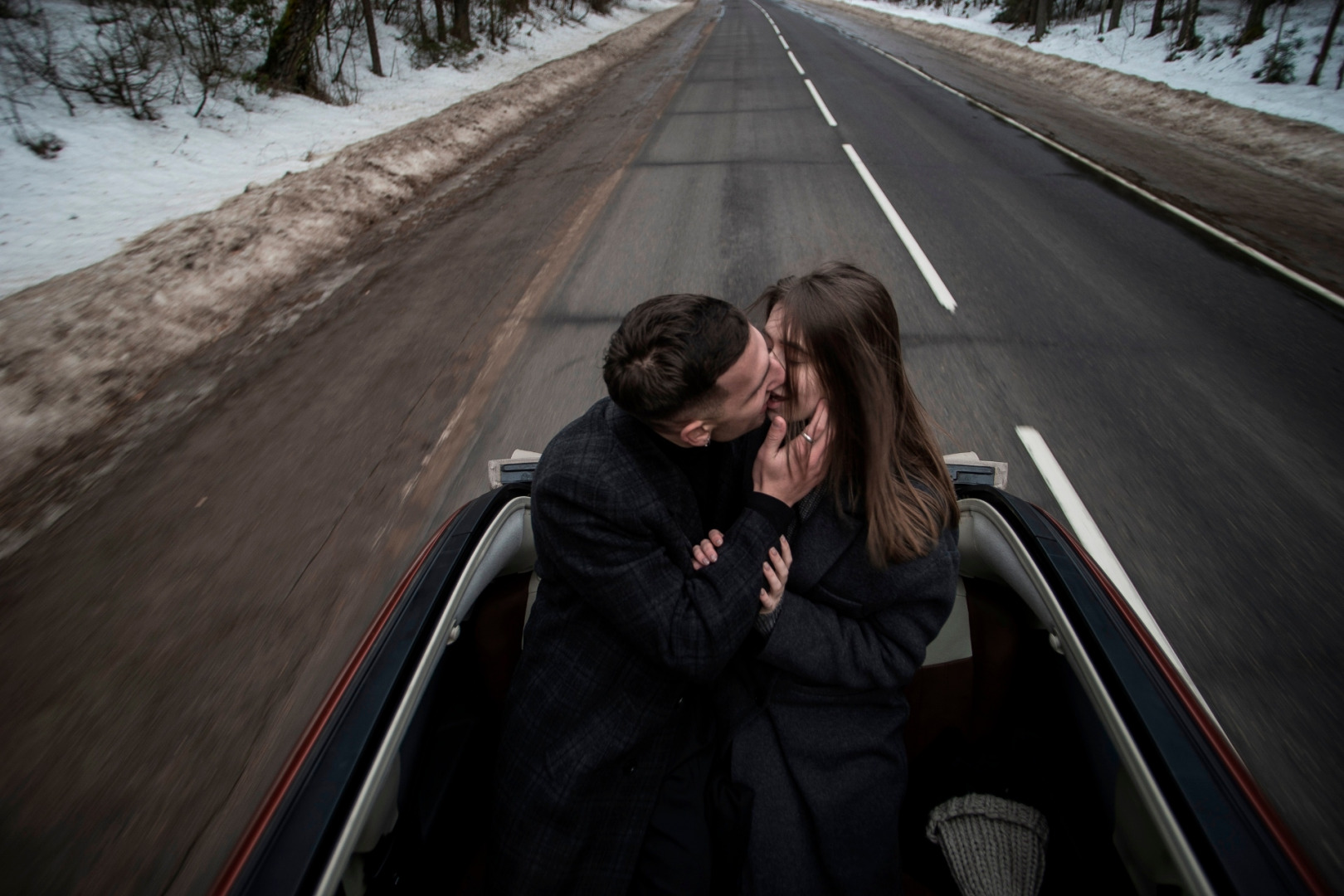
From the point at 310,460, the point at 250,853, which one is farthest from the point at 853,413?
the point at 310,460

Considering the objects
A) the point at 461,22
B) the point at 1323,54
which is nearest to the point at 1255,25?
the point at 1323,54

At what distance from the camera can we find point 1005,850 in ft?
5.23

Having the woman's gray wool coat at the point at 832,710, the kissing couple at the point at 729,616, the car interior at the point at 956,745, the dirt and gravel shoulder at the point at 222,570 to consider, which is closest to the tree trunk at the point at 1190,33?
the dirt and gravel shoulder at the point at 222,570

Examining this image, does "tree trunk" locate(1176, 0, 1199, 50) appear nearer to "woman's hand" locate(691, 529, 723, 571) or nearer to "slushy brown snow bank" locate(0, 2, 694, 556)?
"slushy brown snow bank" locate(0, 2, 694, 556)

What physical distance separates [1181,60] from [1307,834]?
60.7 ft

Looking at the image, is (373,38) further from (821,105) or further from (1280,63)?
(1280,63)

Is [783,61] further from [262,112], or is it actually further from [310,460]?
[310,460]

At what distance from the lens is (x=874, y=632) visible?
166 cm

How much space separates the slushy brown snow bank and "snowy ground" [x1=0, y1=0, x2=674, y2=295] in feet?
1.45

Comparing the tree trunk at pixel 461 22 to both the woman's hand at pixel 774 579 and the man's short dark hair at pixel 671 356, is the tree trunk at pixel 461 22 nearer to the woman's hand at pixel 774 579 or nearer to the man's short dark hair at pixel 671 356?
the man's short dark hair at pixel 671 356

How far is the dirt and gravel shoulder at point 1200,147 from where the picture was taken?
260 inches

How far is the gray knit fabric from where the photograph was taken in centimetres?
155

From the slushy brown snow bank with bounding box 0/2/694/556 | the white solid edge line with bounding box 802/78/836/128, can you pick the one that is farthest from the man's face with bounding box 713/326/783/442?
the white solid edge line with bounding box 802/78/836/128

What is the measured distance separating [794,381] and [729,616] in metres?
0.63
